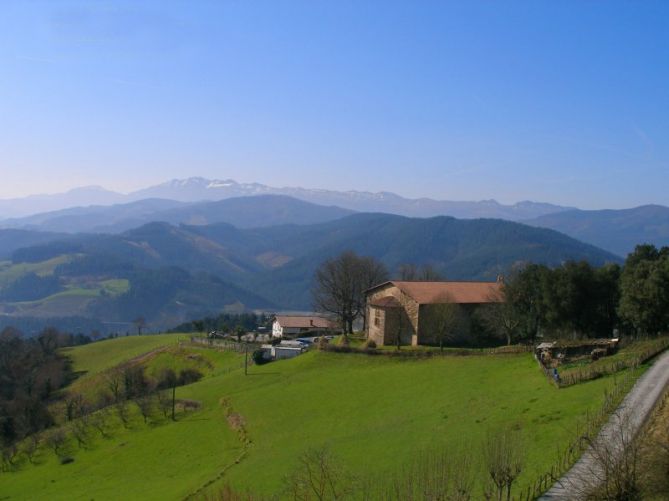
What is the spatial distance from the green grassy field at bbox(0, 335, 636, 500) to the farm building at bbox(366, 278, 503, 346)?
8750 millimetres

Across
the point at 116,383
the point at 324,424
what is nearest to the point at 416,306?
the point at 324,424

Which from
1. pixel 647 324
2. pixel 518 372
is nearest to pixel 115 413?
pixel 518 372

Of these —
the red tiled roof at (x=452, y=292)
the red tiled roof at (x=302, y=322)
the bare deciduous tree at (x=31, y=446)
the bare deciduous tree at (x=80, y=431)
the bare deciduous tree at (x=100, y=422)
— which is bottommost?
the bare deciduous tree at (x=31, y=446)

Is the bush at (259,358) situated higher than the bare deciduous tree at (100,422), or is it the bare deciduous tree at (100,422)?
the bush at (259,358)

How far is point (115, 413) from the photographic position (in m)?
54.5

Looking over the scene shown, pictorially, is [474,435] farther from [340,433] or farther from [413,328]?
[413,328]

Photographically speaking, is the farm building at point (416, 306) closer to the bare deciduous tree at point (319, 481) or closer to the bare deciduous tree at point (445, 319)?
the bare deciduous tree at point (445, 319)

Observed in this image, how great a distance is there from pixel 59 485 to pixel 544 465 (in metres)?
32.9

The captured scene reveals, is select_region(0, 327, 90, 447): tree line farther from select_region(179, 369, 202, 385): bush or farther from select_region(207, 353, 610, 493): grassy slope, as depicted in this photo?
select_region(207, 353, 610, 493): grassy slope

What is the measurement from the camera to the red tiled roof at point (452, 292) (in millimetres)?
60406

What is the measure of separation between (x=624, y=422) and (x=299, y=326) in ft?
234

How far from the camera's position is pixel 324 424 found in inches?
1497

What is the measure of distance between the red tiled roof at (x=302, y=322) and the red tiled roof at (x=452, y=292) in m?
25.3

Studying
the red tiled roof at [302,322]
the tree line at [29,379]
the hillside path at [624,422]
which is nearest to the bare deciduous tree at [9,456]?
the tree line at [29,379]
